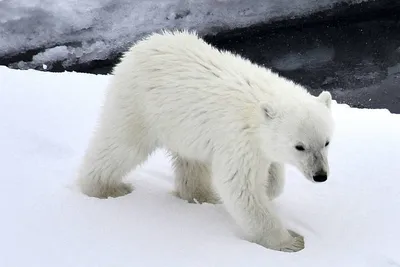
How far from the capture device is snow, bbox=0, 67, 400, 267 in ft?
10.2

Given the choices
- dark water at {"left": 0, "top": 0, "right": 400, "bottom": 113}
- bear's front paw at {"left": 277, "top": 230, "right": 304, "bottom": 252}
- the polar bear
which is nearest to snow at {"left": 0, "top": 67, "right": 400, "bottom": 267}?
bear's front paw at {"left": 277, "top": 230, "right": 304, "bottom": 252}

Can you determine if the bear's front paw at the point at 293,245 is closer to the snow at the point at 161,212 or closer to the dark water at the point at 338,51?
the snow at the point at 161,212

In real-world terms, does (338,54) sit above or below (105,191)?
above

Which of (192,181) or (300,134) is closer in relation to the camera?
(300,134)

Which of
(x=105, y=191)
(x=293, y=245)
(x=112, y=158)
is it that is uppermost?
(x=112, y=158)

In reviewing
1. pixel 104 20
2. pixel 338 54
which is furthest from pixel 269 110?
pixel 104 20

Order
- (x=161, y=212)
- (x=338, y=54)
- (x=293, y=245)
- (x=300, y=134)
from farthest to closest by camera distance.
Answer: (x=338, y=54)
(x=161, y=212)
(x=293, y=245)
(x=300, y=134)

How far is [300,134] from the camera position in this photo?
10.4 ft

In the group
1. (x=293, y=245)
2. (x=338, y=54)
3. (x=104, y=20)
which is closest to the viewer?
(x=293, y=245)

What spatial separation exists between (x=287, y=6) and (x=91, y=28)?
279 cm

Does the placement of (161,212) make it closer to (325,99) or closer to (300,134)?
(300,134)

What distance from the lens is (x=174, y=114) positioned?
3545 millimetres

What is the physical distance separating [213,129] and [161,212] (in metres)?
0.56

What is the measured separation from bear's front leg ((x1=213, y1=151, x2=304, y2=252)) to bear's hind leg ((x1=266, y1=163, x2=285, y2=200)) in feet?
1.07
